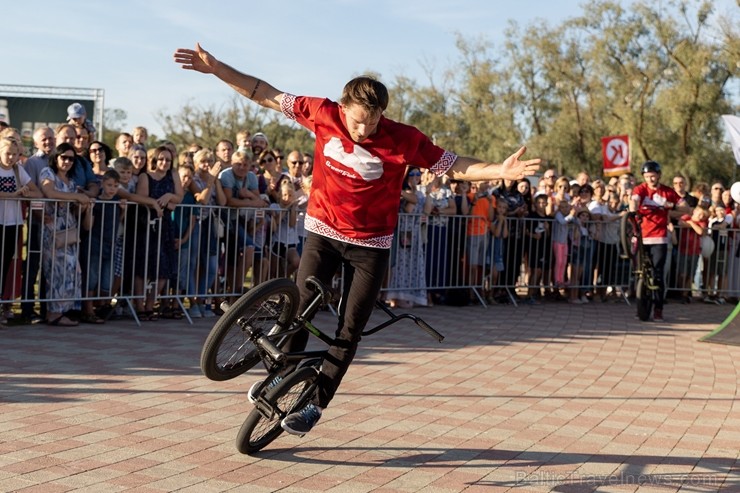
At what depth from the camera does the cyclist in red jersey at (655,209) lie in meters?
13.5

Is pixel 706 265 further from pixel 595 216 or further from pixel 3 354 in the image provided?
pixel 3 354

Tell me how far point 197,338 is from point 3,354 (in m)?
2.11

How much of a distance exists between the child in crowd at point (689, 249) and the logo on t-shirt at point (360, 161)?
1279 centimetres

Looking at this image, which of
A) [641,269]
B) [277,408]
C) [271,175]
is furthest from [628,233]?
[277,408]

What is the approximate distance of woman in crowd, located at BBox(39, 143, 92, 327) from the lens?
33.4 ft

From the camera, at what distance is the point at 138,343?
30.9 feet

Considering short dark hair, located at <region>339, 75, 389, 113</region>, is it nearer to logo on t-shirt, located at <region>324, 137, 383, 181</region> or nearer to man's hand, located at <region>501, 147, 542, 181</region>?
logo on t-shirt, located at <region>324, 137, 383, 181</region>

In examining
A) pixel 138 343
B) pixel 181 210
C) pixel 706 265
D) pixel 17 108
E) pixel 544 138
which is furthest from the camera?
pixel 544 138

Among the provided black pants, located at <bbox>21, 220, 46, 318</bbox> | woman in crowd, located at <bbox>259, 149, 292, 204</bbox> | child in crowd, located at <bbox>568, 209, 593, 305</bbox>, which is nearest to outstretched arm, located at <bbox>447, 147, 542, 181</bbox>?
black pants, located at <bbox>21, 220, 46, 318</bbox>

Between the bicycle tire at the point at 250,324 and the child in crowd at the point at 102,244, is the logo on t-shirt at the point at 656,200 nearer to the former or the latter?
the child in crowd at the point at 102,244

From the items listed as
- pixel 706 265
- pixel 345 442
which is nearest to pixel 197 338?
pixel 345 442

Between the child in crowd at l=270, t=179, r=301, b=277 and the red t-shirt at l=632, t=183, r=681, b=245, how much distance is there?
4658 mm

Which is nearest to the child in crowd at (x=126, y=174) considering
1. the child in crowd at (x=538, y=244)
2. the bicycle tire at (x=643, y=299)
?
the child in crowd at (x=538, y=244)

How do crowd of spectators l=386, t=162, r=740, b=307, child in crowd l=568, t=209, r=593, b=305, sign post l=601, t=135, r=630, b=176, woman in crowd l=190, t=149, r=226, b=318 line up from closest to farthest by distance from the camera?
1. woman in crowd l=190, t=149, r=226, b=318
2. crowd of spectators l=386, t=162, r=740, b=307
3. child in crowd l=568, t=209, r=593, b=305
4. sign post l=601, t=135, r=630, b=176
